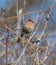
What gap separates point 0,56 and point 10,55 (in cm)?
10

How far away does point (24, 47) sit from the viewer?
2393mm

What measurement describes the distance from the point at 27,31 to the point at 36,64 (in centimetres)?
53

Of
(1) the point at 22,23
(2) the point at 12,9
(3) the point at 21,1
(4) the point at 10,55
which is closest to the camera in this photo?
(4) the point at 10,55

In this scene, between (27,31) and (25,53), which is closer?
(25,53)

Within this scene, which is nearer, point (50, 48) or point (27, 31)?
point (50, 48)

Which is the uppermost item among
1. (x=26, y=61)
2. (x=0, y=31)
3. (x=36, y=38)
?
(x=0, y=31)

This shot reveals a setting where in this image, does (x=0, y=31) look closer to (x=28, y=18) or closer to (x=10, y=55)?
(x=10, y=55)

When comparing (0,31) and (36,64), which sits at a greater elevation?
(0,31)

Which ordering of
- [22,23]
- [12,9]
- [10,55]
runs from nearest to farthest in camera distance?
[10,55], [22,23], [12,9]

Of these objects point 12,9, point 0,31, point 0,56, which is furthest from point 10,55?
point 12,9

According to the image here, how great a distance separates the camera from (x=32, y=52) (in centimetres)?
249

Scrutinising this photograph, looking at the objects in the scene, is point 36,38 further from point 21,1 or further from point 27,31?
point 21,1

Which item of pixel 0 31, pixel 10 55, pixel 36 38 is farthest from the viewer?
pixel 36 38

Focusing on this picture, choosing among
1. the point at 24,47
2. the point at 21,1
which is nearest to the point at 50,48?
the point at 24,47
